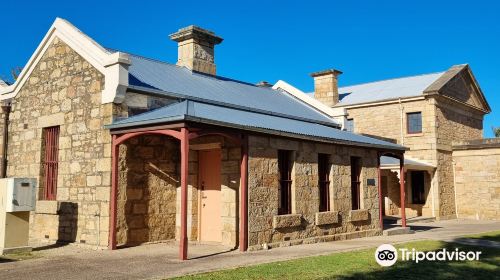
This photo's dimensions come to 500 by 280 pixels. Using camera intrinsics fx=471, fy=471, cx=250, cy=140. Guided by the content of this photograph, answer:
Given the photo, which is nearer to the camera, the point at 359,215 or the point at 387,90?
the point at 359,215

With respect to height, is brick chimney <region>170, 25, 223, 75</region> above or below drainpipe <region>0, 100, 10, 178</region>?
above

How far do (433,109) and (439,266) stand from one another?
16196 mm

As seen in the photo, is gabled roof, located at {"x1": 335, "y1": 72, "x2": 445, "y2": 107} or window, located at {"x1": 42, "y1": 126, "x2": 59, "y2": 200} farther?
gabled roof, located at {"x1": 335, "y1": 72, "x2": 445, "y2": 107}

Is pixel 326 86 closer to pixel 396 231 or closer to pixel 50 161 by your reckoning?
pixel 396 231

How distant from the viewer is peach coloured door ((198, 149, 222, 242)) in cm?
1124

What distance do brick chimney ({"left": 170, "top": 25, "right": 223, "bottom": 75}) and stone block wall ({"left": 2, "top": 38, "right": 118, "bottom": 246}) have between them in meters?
4.29

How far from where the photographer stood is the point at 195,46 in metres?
15.4

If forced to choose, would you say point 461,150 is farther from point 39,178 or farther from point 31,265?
point 31,265

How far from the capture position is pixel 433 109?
2278 cm

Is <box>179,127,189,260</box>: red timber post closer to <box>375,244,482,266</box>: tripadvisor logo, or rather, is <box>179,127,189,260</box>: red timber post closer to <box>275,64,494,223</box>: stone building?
<box>375,244,482,266</box>: tripadvisor logo

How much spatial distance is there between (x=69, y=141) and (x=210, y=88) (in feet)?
14.1

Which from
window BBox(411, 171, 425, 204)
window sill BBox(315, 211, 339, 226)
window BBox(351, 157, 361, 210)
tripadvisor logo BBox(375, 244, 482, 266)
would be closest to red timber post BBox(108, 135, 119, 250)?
window sill BBox(315, 211, 339, 226)

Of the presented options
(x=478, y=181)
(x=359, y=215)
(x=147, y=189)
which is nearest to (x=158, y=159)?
(x=147, y=189)

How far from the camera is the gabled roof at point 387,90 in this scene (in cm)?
2445
